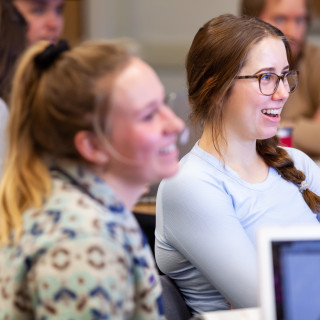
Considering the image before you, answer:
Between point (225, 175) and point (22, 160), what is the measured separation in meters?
0.64

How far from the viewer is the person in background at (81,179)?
99cm

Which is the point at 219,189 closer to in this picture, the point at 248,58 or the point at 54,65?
the point at 248,58

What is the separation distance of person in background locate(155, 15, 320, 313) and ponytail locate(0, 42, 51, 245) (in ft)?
1.70

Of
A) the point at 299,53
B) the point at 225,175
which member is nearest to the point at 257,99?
the point at 225,175

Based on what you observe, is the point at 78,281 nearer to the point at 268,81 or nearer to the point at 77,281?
the point at 77,281

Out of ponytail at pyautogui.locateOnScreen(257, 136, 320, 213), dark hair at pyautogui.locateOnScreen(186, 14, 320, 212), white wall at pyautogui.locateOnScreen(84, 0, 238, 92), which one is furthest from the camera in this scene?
white wall at pyautogui.locateOnScreen(84, 0, 238, 92)

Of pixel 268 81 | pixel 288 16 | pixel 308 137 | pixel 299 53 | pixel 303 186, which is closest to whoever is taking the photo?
pixel 268 81

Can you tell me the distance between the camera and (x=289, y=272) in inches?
41.6

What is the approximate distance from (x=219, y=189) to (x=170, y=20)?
359 centimetres

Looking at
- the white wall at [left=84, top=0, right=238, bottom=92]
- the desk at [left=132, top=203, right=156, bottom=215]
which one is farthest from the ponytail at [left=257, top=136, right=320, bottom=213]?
the white wall at [left=84, top=0, right=238, bottom=92]

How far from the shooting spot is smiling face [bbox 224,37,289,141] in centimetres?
163

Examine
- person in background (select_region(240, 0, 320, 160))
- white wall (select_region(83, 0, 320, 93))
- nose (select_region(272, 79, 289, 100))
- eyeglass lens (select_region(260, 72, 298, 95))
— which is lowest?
white wall (select_region(83, 0, 320, 93))

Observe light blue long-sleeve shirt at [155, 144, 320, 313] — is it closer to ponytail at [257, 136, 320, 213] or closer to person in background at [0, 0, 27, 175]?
ponytail at [257, 136, 320, 213]

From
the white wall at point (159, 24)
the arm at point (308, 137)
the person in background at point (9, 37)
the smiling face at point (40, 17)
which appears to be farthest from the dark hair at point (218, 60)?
the white wall at point (159, 24)
